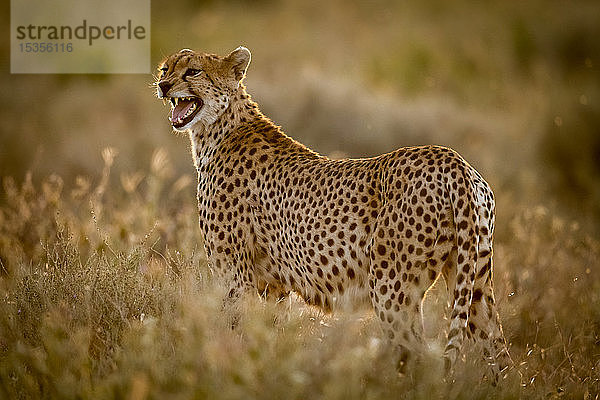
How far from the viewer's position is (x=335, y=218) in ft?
13.4

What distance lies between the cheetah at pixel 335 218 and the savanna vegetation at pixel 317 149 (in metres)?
0.19

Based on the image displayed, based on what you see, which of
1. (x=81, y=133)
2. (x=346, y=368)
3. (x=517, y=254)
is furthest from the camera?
(x=81, y=133)

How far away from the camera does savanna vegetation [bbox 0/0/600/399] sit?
3436 mm

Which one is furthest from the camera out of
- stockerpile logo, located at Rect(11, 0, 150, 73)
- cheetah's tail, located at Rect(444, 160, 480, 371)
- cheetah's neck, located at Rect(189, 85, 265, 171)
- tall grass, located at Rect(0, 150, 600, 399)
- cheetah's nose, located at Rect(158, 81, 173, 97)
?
stockerpile logo, located at Rect(11, 0, 150, 73)

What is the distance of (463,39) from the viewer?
16703 mm

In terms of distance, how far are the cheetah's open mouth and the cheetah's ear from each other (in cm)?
29

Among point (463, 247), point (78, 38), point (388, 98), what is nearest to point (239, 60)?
point (463, 247)

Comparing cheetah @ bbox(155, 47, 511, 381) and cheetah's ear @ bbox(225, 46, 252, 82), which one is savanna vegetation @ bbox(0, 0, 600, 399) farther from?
cheetah's ear @ bbox(225, 46, 252, 82)

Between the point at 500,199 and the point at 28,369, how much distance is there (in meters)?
5.44

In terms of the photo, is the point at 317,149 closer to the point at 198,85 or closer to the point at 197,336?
the point at 198,85

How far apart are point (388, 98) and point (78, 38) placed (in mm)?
4957

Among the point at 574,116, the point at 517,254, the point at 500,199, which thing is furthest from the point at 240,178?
the point at 574,116

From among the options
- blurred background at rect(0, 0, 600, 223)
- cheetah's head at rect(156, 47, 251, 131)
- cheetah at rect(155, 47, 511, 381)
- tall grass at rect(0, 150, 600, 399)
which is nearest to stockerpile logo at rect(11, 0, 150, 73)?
blurred background at rect(0, 0, 600, 223)

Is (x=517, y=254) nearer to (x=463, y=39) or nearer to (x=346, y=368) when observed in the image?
(x=346, y=368)
